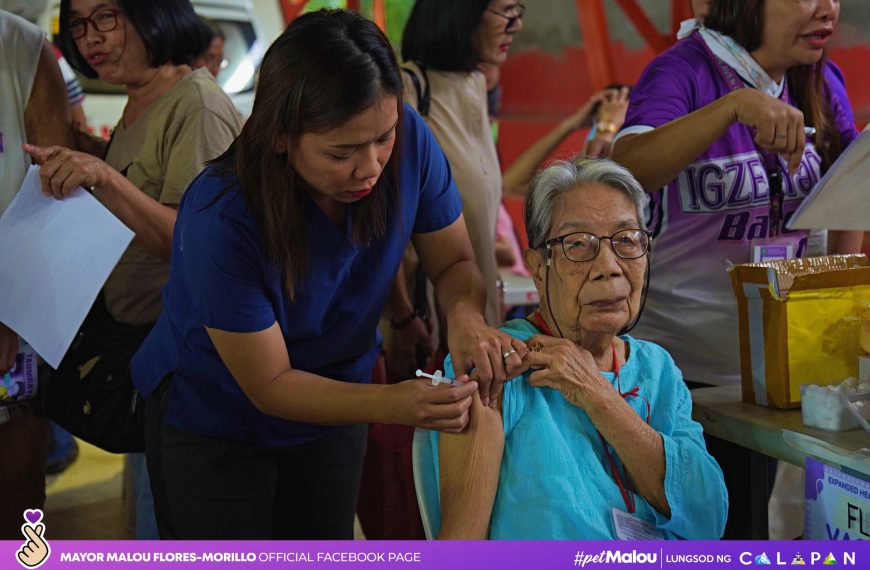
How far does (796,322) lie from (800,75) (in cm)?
63

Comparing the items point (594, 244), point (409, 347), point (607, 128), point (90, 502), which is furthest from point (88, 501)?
point (594, 244)

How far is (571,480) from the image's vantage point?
61.7 inches

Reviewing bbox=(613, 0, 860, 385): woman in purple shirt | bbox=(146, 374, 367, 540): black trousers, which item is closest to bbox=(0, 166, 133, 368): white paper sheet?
bbox=(146, 374, 367, 540): black trousers

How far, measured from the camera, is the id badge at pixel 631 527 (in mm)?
1545

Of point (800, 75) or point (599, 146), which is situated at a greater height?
point (800, 75)

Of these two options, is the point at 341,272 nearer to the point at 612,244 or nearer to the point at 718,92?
the point at 612,244

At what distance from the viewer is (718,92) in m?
2.00

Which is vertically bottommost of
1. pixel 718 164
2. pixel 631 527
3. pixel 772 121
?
pixel 631 527

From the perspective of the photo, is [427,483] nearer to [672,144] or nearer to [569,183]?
[569,183]

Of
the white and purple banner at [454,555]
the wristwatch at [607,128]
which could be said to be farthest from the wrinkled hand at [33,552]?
the wristwatch at [607,128]

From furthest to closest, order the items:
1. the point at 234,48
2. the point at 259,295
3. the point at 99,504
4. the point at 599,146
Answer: the point at 234,48, the point at 99,504, the point at 599,146, the point at 259,295

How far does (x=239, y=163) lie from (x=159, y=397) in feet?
1.67

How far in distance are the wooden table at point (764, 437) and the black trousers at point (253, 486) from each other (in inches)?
26.5

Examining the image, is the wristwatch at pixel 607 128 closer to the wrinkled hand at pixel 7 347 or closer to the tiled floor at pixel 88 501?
the wrinkled hand at pixel 7 347
